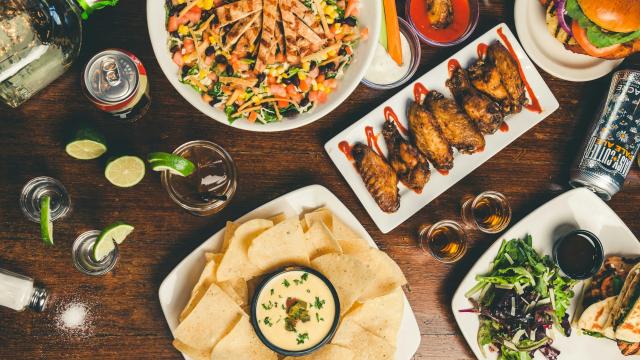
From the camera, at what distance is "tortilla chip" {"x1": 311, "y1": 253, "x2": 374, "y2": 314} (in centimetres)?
263

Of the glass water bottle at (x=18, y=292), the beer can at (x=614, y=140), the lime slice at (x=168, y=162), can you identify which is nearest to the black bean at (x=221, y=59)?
the lime slice at (x=168, y=162)

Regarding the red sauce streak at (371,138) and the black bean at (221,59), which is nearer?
the black bean at (221,59)

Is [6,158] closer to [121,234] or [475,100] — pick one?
[121,234]

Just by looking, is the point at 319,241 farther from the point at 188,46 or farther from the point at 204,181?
the point at 188,46

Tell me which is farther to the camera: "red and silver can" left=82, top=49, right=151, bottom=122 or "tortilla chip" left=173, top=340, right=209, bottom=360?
"tortilla chip" left=173, top=340, right=209, bottom=360

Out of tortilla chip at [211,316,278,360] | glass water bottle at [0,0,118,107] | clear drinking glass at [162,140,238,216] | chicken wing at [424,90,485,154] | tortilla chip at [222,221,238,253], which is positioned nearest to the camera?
glass water bottle at [0,0,118,107]

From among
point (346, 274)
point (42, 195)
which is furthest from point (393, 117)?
point (42, 195)

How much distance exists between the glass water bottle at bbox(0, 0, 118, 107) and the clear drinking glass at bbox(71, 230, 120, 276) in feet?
2.49

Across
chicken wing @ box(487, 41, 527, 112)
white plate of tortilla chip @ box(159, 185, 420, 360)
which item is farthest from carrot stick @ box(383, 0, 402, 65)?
white plate of tortilla chip @ box(159, 185, 420, 360)

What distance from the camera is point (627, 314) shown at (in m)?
2.91

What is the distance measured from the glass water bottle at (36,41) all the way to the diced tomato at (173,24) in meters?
0.38

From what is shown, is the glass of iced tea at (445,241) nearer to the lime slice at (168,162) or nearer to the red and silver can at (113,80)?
the lime slice at (168,162)

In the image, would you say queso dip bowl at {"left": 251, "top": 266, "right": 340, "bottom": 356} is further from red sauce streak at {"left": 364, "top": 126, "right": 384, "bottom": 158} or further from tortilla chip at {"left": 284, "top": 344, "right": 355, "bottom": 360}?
red sauce streak at {"left": 364, "top": 126, "right": 384, "bottom": 158}

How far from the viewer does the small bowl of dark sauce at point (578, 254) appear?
116 inches
